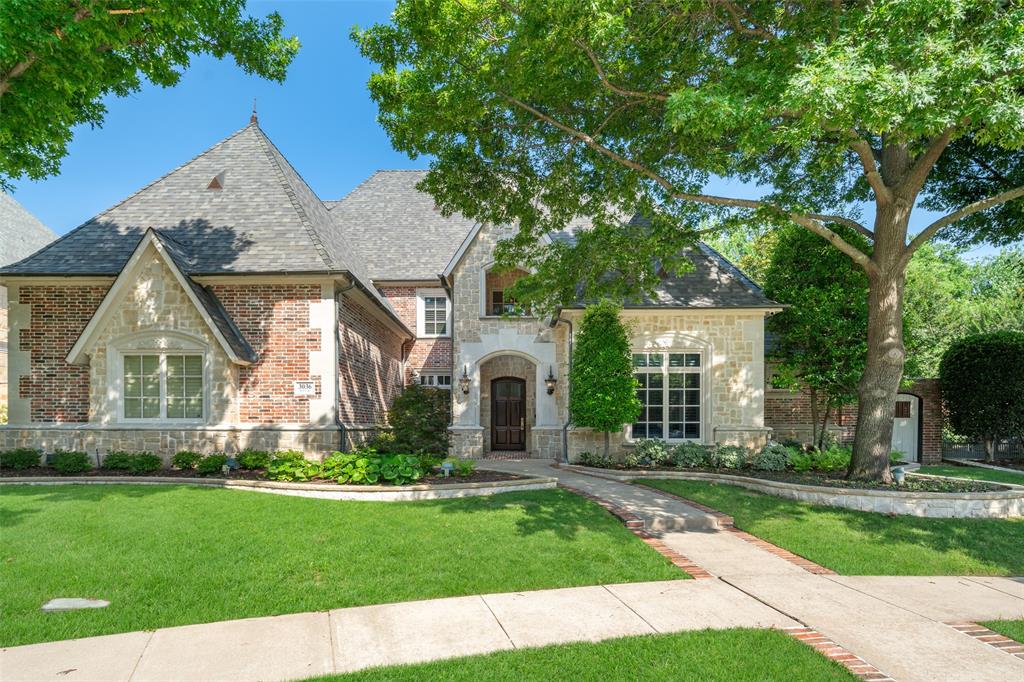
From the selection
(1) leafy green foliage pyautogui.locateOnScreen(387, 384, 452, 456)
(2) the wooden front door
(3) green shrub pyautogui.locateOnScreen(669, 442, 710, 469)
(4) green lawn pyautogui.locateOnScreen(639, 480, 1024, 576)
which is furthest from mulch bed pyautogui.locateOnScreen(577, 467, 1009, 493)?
(2) the wooden front door

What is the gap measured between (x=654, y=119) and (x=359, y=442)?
9685mm

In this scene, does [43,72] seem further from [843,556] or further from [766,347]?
[766,347]

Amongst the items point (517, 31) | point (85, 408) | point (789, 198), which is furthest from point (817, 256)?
point (85, 408)

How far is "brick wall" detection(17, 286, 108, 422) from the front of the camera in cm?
1252

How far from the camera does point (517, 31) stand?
8.58m

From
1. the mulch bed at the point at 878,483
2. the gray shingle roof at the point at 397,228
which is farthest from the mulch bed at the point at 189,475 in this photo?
the gray shingle roof at the point at 397,228

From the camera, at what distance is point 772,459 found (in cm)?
1327

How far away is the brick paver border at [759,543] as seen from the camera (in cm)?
692

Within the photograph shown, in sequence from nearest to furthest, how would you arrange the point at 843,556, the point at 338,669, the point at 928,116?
1. the point at 338,669
2. the point at 928,116
3. the point at 843,556

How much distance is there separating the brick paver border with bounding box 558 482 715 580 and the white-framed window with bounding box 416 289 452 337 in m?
11.2

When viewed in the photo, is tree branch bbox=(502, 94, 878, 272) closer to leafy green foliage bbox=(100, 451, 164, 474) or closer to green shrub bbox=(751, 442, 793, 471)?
green shrub bbox=(751, 442, 793, 471)

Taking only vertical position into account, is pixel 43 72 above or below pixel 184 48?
below

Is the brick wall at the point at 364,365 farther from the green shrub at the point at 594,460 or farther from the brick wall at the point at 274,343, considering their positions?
the green shrub at the point at 594,460

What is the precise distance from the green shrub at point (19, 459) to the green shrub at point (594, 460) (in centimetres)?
1190
